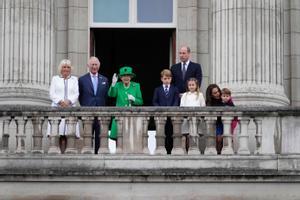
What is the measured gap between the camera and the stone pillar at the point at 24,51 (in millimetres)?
35250

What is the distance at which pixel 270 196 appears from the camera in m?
31.9

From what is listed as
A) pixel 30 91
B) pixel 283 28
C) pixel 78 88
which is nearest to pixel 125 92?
pixel 78 88

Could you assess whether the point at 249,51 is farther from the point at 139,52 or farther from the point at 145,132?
the point at 139,52

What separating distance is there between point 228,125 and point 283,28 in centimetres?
589

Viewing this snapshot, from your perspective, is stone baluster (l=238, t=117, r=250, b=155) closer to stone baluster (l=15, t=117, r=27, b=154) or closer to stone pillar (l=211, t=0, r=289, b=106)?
stone pillar (l=211, t=0, r=289, b=106)

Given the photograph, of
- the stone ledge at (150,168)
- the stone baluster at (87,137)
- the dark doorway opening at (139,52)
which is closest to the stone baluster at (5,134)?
the stone ledge at (150,168)

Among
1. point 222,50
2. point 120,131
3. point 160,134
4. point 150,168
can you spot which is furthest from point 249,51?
point 150,168

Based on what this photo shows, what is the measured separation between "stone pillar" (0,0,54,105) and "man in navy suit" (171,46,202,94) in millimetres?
3756

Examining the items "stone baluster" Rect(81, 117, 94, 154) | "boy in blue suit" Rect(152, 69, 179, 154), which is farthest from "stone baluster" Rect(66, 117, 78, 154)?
"boy in blue suit" Rect(152, 69, 179, 154)

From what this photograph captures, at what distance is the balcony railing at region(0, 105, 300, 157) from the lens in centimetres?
3231

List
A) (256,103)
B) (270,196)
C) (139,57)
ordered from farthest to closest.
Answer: (139,57)
(256,103)
(270,196)

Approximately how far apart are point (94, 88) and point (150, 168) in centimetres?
221

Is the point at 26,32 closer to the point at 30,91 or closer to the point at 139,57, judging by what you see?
the point at 30,91

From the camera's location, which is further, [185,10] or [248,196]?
[185,10]
